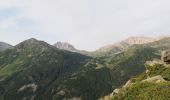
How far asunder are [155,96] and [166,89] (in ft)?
7.23

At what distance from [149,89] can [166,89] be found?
2.89 meters

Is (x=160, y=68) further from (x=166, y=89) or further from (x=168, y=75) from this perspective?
(x=166, y=89)

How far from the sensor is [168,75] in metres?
65.9

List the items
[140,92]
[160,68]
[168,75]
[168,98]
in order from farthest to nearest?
[160,68], [168,75], [140,92], [168,98]

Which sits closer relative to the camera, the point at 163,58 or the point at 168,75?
the point at 168,75

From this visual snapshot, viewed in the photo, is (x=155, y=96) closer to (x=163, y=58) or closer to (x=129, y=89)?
(x=129, y=89)

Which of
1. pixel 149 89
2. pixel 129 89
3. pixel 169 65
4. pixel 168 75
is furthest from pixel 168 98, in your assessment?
pixel 169 65

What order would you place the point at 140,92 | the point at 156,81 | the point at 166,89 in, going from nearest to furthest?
the point at 166,89 < the point at 140,92 < the point at 156,81

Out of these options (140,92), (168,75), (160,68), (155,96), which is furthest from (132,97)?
(160,68)

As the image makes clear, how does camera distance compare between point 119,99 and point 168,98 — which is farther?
point 119,99

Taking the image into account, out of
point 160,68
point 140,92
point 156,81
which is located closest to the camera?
point 140,92

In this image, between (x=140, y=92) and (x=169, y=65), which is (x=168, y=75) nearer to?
(x=169, y=65)

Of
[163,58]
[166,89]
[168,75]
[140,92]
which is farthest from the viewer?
[163,58]

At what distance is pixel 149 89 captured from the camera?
144 feet
